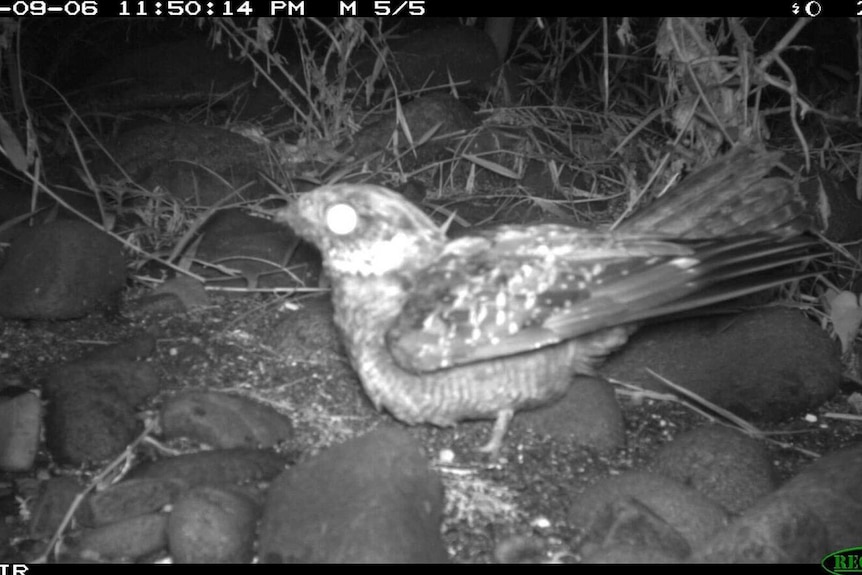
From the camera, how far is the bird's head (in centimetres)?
306

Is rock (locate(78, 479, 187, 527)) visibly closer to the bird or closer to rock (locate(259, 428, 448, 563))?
rock (locate(259, 428, 448, 563))

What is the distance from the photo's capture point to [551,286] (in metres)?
3.03

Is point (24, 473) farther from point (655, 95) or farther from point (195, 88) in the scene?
point (655, 95)

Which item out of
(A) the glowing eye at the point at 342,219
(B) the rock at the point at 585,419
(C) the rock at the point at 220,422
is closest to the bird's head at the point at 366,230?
(A) the glowing eye at the point at 342,219

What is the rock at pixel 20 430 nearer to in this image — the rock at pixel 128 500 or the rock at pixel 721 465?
the rock at pixel 128 500

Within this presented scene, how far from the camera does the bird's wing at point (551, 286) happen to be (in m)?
2.95

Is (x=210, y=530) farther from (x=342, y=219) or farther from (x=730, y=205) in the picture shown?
(x=730, y=205)

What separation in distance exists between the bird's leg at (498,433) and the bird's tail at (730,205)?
2.72ft

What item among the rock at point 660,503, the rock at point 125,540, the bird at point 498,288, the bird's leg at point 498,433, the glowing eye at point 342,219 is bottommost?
the rock at point 125,540

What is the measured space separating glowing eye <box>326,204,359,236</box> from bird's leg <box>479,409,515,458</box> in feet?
2.66

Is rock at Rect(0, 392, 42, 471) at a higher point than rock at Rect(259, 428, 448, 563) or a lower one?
lower

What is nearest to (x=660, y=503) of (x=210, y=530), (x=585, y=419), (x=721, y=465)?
(x=721, y=465)

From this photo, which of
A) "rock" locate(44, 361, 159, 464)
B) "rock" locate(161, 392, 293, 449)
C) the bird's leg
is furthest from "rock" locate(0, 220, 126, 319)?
the bird's leg
